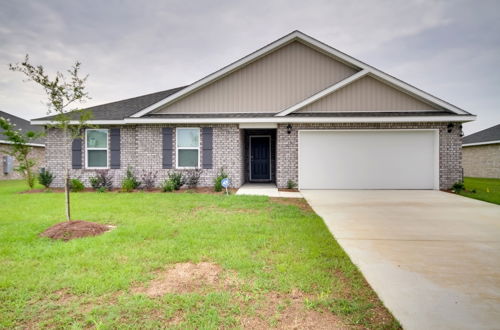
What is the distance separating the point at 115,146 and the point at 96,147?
0.96 meters

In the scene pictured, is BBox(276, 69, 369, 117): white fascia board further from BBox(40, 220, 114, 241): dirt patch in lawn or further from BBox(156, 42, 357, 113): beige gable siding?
BBox(40, 220, 114, 241): dirt patch in lawn

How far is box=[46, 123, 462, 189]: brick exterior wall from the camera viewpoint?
10805 mm

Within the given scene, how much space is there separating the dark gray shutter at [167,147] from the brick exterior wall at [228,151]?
19cm

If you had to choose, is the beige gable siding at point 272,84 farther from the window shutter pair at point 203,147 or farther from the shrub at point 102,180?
the shrub at point 102,180

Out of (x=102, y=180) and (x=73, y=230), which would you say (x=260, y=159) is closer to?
(x=102, y=180)

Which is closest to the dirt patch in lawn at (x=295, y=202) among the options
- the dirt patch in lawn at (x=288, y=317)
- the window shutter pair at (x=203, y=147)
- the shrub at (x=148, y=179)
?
the window shutter pair at (x=203, y=147)

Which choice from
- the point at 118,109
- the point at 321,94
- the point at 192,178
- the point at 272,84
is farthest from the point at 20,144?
the point at 321,94

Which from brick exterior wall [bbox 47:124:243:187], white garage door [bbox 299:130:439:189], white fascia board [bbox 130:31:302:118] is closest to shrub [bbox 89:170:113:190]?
brick exterior wall [bbox 47:124:243:187]

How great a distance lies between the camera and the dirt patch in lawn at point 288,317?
2266 mm

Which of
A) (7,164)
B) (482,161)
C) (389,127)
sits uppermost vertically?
(389,127)

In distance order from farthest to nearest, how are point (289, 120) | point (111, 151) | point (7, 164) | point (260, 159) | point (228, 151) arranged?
point (7, 164) < point (260, 159) < point (111, 151) < point (228, 151) < point (289, 120)

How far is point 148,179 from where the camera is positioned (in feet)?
37.7

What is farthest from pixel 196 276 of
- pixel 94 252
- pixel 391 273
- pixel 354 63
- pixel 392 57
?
pixel 392 57

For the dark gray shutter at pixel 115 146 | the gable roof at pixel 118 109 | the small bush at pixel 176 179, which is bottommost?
the small bush at pixel 176 179
